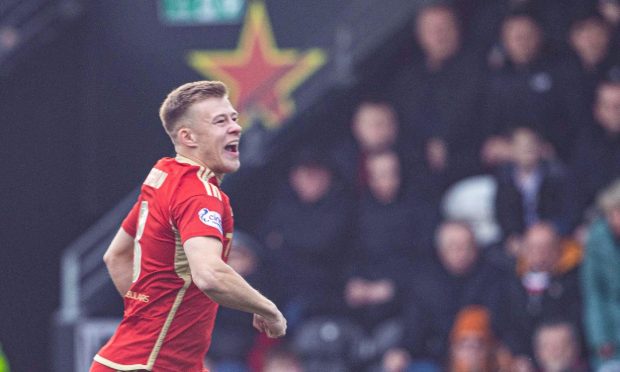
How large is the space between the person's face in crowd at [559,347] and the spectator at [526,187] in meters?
0.82

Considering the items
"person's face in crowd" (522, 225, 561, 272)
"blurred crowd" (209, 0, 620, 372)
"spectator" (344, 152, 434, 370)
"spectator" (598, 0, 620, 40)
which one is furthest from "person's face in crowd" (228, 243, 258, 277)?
"spectator" (598, 0, 620, 40)

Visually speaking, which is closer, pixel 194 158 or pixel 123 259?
pixel 194 158

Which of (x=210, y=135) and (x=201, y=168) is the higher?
(x=210, y=135)

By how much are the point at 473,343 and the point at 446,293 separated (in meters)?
0.51

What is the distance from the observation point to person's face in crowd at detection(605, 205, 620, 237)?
905 centimetres

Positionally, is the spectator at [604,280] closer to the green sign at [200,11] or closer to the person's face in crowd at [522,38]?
the person's face in crowd at [522,38]

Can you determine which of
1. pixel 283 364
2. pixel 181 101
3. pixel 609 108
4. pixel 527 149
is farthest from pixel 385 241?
pixel 181 101

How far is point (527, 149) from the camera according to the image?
927 centimetres

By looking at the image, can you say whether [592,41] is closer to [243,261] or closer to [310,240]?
[310,240]

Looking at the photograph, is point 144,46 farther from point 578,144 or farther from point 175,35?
point 578,144

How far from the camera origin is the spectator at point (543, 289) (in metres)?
9.21

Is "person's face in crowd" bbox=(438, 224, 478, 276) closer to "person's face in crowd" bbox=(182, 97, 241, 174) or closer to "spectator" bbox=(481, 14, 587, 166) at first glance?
"spectator" bbox=(481, 14, 587, 166)

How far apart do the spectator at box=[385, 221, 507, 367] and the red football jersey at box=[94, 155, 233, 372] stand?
16.2 ft

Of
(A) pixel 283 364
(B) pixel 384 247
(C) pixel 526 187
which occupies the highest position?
(C) pixel 526 187
